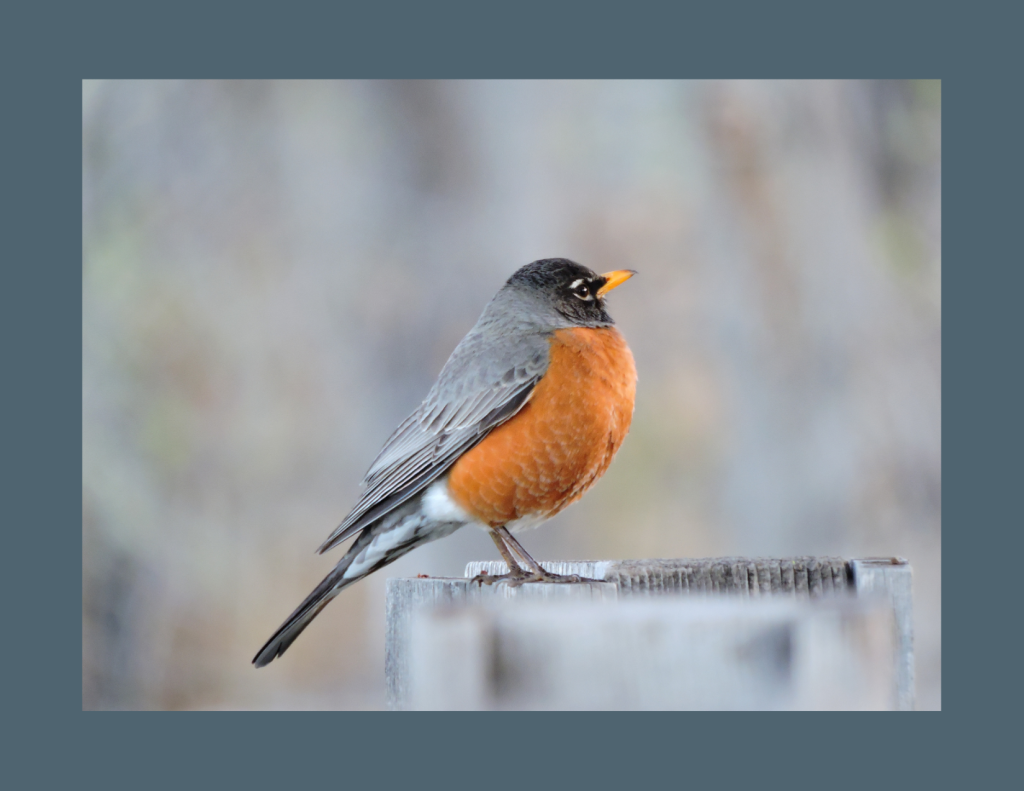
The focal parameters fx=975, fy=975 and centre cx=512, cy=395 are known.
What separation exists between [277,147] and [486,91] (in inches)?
54.3

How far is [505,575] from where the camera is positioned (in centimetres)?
325

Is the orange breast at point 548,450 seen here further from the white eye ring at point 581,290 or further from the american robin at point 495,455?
the white eye ring at point 581,290

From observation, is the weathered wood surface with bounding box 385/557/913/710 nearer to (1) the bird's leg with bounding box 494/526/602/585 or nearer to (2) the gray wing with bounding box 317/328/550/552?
(1) the bird's leg with bounding box 494/526/602/585

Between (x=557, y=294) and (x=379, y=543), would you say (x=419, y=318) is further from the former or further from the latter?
(x=379, y=543)

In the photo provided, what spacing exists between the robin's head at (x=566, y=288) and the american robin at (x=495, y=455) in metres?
0.34

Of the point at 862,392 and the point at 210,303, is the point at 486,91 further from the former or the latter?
the point at 862,392

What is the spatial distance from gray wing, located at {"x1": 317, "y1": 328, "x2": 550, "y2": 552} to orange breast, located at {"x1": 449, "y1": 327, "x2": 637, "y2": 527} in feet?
0.16

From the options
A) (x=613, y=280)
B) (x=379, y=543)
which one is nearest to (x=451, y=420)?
(x=379, y=543)

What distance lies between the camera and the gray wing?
3.44 meters

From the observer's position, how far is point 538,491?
349 centimetres

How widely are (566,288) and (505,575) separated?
1.39m

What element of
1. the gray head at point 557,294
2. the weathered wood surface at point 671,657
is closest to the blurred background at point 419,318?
the gray head at point 557,294

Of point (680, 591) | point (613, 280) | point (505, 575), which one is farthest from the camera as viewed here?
point (613, 280)

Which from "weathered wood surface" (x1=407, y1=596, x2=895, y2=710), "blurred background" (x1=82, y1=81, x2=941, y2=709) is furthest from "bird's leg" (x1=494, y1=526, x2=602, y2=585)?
"blurred background" (x1=82, y1=81, x2=941, y2=709)
